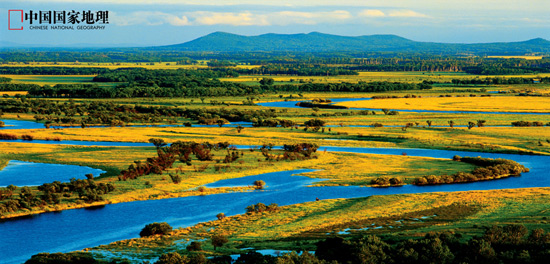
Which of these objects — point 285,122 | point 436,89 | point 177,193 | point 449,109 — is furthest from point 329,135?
point 436,89

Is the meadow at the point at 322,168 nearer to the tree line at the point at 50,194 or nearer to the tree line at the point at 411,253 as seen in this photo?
the tree line at the point at 50,194

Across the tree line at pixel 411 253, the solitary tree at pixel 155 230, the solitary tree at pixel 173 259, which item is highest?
the tree line at pixel 411 253

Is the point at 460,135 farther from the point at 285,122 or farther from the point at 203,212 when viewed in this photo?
the point at 203,212

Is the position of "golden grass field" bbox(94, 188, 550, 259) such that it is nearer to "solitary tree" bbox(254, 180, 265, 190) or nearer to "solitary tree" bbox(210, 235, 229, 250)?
"solitary tree" bbox(210, 235, 229, 250)

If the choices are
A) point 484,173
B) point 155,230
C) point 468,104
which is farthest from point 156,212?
point 468,104

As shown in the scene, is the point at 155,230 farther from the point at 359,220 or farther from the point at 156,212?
the point at 359,220

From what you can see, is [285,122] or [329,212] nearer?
[329,212]

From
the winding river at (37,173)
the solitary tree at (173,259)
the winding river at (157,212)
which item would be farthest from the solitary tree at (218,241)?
the winding river at (37,173)

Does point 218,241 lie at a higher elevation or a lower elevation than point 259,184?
higher
